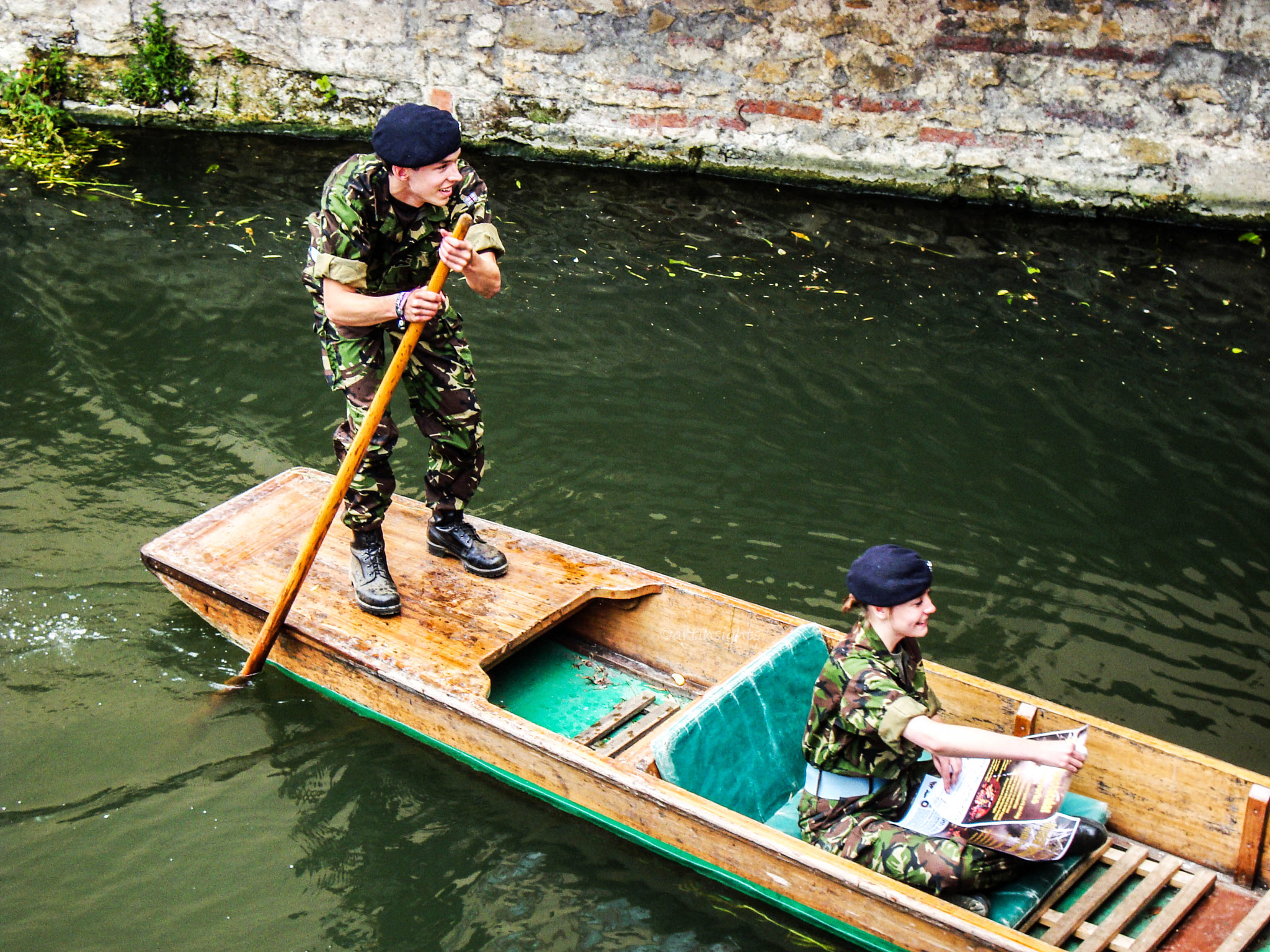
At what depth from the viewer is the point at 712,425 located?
7.07 m

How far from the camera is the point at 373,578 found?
4.99m

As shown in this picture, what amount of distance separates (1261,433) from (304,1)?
8828mm

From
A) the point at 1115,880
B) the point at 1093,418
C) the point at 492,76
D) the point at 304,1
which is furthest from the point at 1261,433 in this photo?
the point at 304,1

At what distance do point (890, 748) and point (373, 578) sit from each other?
2338 mm

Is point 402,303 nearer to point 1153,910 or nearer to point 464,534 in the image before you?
point 464,534

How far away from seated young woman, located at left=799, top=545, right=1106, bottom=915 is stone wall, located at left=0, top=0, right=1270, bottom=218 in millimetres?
7498

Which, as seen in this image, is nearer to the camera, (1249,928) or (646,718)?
(1249,928)

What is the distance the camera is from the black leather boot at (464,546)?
5.21m

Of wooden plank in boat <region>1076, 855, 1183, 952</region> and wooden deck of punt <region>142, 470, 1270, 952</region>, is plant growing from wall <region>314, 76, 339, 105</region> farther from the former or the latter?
wooden plank in boat <region>1076, 855, 1183, 952</region>

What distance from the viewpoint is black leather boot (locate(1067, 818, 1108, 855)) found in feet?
12.8

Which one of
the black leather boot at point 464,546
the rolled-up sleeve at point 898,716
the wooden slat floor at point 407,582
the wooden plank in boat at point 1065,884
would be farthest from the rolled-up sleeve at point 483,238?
the wooden plank in boat at point 1065,884

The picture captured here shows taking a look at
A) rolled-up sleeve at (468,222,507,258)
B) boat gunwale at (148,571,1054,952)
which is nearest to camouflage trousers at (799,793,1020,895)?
boat gunwale at (148,571,1054,952)

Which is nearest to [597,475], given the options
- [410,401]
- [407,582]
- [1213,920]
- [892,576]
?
[407,582]

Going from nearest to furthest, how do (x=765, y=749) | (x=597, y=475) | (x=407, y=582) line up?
(x=765, y=749), (x=407, y=582), (x=597, y=475)
